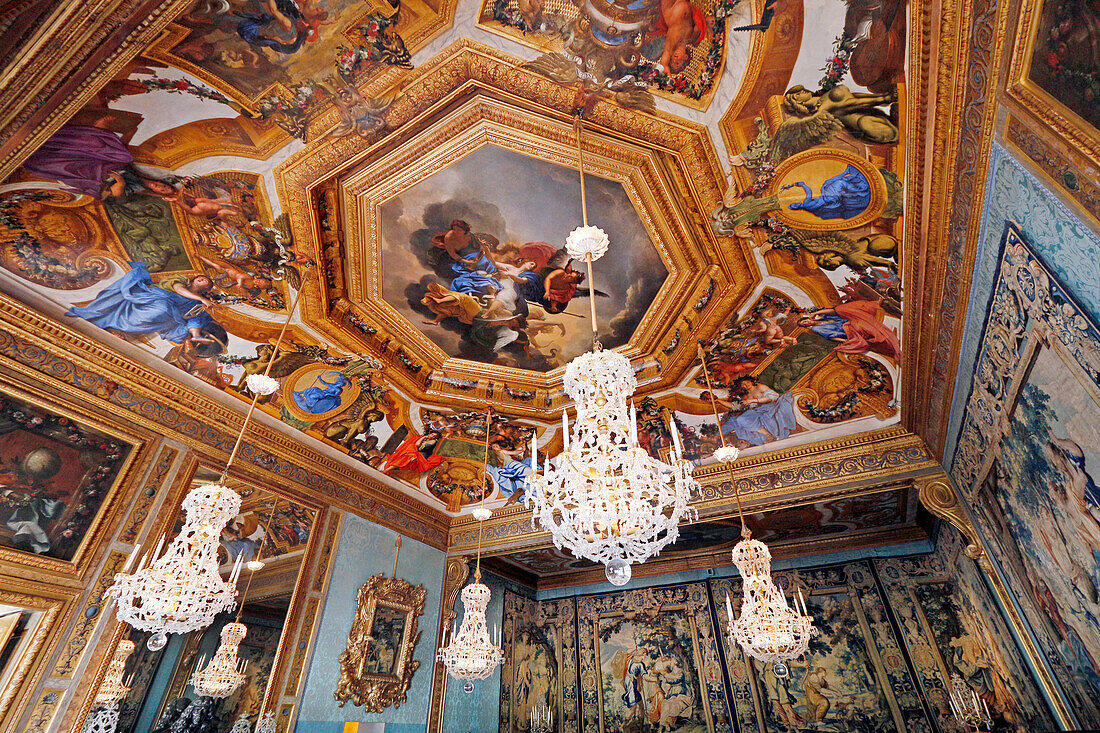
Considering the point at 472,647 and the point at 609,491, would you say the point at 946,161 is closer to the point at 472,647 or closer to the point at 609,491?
the point at 609,491

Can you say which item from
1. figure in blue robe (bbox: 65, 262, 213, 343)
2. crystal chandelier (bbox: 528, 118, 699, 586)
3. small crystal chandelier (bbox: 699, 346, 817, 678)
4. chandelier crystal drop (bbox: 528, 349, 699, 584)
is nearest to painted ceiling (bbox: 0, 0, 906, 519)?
figure in blue robe (bbox: 65, 262, 213, 343)

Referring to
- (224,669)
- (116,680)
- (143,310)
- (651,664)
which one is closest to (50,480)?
(143,310)

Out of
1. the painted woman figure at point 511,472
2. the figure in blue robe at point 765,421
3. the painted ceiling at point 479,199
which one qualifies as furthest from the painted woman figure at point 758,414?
the painted woman figure at point 511,472

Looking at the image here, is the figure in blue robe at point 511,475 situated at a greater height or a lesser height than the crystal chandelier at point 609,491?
greater

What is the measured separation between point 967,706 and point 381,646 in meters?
10.3

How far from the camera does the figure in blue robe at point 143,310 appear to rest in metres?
5.59

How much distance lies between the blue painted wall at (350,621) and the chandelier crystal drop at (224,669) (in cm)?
117

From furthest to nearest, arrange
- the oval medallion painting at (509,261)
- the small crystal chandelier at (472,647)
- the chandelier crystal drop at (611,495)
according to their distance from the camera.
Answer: the small crystal chandelier at (472,647), the oval medallion painting at (509,261), the chandelier crystal drop at (611,495)

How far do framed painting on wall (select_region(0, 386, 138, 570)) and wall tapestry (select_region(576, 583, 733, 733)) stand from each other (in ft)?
33.9

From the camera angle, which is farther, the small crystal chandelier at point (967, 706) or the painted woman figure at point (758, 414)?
the small crystal chandelier at point (967, 706)

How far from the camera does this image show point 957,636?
946 centimetres

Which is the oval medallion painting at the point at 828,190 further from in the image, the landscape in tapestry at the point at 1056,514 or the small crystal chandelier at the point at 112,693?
the small crystal chandelier at the point at 112,693

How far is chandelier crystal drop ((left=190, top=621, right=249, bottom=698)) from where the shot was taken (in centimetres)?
638

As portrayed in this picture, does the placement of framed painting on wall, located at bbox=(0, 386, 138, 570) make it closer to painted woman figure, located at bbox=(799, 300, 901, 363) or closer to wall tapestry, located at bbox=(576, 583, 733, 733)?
painted woman figure, located at bbox=(799, 300, 901, 363)
